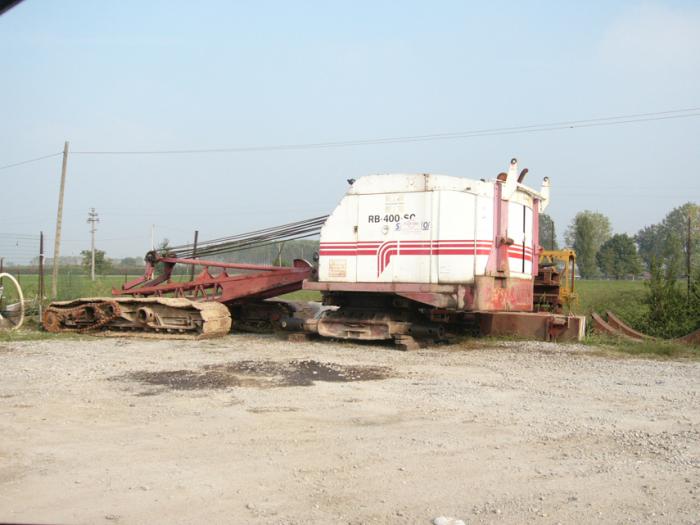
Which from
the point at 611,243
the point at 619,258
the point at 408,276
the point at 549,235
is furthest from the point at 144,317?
the point at 611,243

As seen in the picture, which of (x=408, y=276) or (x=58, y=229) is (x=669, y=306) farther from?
(x=58, y=229)

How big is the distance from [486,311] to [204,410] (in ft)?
21.1

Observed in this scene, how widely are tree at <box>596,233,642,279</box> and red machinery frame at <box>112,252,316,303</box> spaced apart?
50.0 metres

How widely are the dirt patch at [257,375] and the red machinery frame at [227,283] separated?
3908 mm

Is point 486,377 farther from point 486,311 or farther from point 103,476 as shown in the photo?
point 103,476

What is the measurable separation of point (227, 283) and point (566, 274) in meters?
7.28

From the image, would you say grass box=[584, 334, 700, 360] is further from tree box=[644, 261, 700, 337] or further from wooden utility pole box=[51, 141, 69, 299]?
wooden utility pole box=[51, 141, 69, 299]

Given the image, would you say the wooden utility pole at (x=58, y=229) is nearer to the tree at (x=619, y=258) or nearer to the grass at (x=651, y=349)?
the grass at (x=651, y=349)

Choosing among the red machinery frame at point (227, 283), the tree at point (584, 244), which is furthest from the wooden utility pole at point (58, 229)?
the tree at point (584, 244)

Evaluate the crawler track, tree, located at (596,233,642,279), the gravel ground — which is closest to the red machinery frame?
the crawler track

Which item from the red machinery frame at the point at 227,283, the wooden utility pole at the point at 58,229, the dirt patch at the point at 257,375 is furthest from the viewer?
the wooden utility pole at the point at 58,229

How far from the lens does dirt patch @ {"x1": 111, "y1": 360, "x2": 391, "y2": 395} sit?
8.52 metres

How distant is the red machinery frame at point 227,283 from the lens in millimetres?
14280

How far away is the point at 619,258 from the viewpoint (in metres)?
68.4
